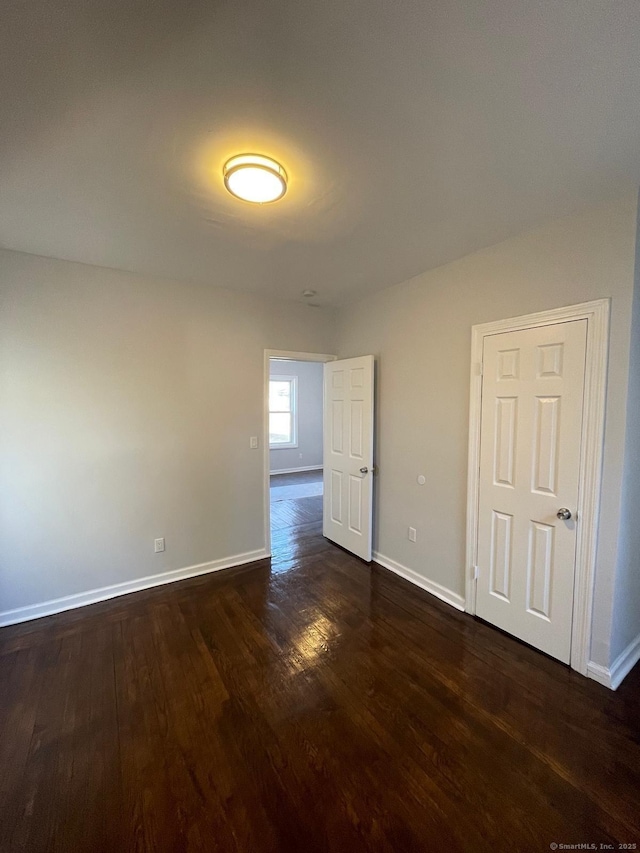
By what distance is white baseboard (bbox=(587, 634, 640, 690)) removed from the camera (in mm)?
1895

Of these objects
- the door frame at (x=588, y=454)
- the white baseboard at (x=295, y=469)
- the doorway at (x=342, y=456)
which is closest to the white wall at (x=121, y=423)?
the doorway at (x=342, y=456)

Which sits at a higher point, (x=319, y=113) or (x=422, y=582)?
(x=319, y=113)

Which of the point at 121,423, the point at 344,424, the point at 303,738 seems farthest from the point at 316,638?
the point at 121,423

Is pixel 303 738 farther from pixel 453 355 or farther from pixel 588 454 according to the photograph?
pixel 453 355

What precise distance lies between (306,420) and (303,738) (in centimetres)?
666

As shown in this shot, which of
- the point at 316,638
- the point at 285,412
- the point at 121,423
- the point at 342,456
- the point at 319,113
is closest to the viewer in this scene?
the point at 319,113

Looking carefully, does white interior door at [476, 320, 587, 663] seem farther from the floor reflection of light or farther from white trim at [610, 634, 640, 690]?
the floor reflection of light

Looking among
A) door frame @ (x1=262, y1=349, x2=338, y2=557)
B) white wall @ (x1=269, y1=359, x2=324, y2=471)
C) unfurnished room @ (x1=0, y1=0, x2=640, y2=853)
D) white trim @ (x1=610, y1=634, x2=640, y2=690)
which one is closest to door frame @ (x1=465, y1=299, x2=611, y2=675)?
unfurnished room @ (x1=0, y1=0, x2=640, y2=853)

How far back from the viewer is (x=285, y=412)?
312 inches

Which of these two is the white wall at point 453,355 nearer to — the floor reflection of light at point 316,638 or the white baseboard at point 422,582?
the white baseboard at point 422,582

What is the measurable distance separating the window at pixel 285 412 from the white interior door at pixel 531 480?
5750 millimetres

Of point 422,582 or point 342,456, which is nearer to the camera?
point 422,582

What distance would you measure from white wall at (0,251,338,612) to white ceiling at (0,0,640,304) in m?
0.60

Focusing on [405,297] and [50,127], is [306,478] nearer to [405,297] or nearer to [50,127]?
[405,297]
